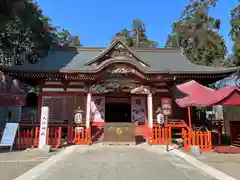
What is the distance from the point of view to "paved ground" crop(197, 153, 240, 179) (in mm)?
5728

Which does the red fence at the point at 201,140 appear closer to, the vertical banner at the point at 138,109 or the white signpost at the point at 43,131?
the vertical banner at the point at 138,109

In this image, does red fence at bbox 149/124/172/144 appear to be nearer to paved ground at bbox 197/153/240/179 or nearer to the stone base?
the stone base

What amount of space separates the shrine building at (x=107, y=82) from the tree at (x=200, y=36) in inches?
415

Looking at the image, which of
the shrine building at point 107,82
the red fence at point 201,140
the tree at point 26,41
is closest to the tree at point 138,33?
the tree at point 26,41

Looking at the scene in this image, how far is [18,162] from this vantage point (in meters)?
6.78

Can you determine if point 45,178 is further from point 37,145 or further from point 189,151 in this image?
point 189,151

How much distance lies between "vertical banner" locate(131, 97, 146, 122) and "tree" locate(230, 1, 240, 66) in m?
7.39

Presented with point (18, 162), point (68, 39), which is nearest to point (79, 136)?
point (18, 162)

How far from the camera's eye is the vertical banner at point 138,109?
13406 mm

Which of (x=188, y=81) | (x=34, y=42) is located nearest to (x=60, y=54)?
(x=34, y=42)

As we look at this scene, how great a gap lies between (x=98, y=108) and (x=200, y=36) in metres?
18.9

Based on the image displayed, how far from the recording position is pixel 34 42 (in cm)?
2253

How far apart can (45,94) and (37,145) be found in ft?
13.8

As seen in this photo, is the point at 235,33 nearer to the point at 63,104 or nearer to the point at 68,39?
the point at 63,104
